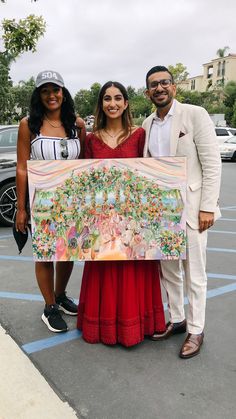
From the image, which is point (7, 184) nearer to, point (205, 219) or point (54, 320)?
point (54, 320)

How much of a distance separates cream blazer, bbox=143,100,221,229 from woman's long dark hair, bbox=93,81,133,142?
34cm

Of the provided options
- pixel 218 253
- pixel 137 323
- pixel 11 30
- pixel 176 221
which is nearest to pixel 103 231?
pixel 176 221

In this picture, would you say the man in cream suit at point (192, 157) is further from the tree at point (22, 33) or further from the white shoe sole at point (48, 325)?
the tree at point (22, 33)

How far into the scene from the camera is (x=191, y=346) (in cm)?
276

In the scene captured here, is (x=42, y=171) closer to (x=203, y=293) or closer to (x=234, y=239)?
(x=203, y=293)

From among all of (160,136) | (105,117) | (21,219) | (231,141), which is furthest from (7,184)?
(231,141)

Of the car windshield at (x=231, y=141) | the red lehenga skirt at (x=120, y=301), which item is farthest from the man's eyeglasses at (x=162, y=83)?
the car windshield at (x=231, y=141)

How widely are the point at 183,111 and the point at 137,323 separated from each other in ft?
5.02

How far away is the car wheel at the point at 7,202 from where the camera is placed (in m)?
6.07

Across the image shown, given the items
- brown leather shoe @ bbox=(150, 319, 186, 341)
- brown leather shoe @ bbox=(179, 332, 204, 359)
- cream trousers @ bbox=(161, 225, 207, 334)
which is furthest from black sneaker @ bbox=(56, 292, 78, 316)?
brown leather shoe @ bbox=(179, 332, 204, 359)

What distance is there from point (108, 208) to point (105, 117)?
68 centimetres

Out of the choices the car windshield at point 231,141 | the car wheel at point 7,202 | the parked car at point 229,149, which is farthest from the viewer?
the car windshield at point 231,141

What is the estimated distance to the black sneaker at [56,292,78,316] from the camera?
3428 millimetres

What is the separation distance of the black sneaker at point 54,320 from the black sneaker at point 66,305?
0.80ft
